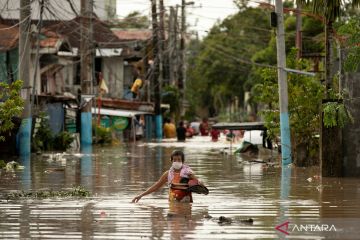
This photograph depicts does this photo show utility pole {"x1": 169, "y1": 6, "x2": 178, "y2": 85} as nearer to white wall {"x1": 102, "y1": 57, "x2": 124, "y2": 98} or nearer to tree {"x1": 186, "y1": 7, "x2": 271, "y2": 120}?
tree {"x1": 186, "y1": 7, "x2": 271, "y2": 120}

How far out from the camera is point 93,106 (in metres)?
50.8

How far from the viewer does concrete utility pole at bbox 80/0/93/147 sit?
45250 millimetres

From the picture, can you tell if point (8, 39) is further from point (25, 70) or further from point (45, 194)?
point (45, 194)

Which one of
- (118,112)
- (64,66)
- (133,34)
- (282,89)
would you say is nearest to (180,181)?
(282,89)

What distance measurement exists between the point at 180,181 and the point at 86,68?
30965 mm

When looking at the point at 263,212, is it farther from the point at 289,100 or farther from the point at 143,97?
the point at 143,97

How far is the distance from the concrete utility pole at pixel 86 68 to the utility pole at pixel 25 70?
1226cm

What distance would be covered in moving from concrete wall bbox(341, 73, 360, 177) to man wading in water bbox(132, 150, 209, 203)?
6.84 meters

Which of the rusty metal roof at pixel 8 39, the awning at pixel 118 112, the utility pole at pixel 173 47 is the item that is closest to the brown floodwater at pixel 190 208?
the rusty metal roof at pixel 8 39

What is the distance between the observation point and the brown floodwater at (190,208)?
11.9m

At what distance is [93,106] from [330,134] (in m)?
30.3

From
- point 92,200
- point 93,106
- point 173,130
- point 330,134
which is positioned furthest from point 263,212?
point 173,130

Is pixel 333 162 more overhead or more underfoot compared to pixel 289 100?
more underfoot

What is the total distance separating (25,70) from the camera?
105 feet
